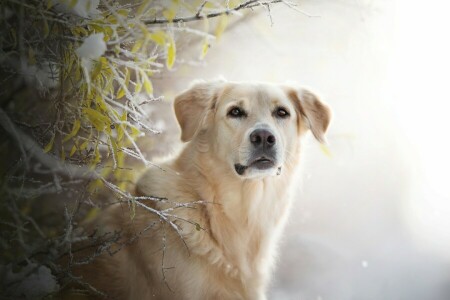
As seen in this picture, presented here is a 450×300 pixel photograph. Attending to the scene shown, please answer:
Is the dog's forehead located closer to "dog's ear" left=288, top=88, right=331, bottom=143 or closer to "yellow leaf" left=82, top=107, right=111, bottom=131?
"dog's ear" left=288, top=88, right=331, bottom=143

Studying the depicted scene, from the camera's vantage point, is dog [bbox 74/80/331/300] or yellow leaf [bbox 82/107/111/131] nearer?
yellow leaf [bbox 82/107/111/131]

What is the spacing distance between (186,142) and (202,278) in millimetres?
808

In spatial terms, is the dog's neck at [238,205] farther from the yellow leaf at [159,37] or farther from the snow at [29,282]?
the yellow leaf at [159,37]

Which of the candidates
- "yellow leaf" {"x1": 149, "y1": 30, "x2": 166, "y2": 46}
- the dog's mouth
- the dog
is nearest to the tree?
"yellow leaf" {"x1": 149, "y1": 30, "x2": 166, "y2": 46}

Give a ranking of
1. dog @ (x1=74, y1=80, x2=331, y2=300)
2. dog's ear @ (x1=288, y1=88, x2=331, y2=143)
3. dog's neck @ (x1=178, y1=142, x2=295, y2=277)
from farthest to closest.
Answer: dog's ear @ (x1=288, y1=88, x2=331, y2=143) < dog's neck @ (x1=178, y1=142, x2=295, y2=277) < dog @ (x1=74, y1=80, x2=331, y2=300)

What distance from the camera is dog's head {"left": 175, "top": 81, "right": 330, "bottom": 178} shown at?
2.66m

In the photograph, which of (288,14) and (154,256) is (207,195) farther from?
(288,14)

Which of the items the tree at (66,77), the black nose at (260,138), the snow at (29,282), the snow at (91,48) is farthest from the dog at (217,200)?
the snow at (91,48)

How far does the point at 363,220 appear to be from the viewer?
7.15 meters

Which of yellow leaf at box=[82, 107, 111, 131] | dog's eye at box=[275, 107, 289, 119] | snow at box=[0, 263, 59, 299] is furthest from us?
dog's eye at box=[275, 107, 289, 119]

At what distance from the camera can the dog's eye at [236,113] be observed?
9.25 feet

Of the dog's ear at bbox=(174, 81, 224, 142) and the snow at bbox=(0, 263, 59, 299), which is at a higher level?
the dog's ear at bbox=(174, 81, 224, 142)

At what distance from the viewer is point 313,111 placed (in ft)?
10.2

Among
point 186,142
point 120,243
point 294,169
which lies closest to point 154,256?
point 120,243
